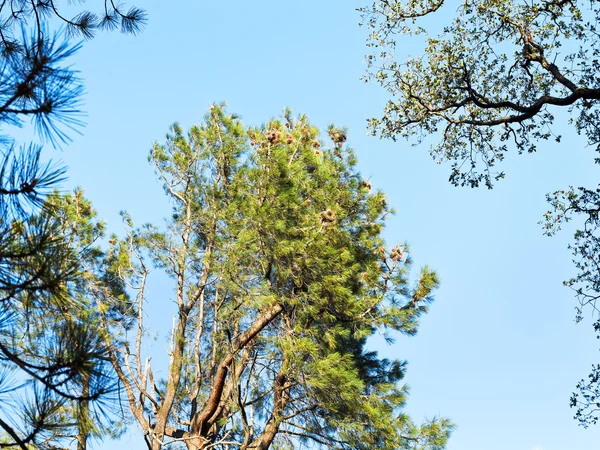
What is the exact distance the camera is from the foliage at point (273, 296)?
8023mm

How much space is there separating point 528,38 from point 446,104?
114cm

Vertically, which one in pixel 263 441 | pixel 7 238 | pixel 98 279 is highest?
pixel 98 279

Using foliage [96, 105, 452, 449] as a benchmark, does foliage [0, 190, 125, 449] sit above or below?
below

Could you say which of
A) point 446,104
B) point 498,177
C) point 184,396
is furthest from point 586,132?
point 184,396

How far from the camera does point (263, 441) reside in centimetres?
830

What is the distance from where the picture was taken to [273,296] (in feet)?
26.1

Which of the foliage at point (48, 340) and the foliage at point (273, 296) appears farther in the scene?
the foliage at point (273, 296)

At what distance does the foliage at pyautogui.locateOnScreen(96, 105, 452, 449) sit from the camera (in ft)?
26.3

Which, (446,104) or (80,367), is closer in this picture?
(80,367)

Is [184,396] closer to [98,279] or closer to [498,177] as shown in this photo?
[98,279]

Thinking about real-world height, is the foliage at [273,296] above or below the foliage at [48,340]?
above

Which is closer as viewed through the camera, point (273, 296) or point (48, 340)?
point (48, 340)

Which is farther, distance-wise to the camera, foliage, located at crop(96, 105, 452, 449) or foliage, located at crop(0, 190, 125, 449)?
foliage, located at crop(96, 105, 452, 449)

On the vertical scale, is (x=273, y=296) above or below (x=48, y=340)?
above
